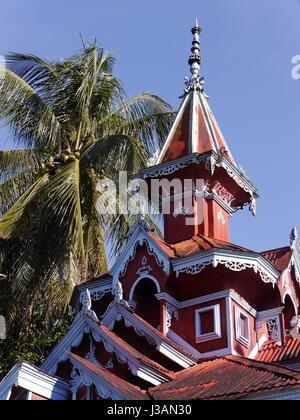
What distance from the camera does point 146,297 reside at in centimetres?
2259

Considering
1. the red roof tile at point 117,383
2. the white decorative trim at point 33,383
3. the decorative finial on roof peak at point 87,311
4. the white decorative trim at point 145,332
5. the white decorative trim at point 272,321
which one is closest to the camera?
the red roof tile at point 117,383

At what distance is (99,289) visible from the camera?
2309 cm

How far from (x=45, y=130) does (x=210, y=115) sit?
16.8 feet

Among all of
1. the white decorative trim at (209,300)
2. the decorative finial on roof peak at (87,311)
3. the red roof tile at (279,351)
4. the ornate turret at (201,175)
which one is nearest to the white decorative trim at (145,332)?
the decorative finial on roof peak at (87,311)

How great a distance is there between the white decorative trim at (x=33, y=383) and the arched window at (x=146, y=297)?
145 inches

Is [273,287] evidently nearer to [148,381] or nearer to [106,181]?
[148,381]

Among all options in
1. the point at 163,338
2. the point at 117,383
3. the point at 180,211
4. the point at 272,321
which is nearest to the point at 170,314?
the point at 163,338

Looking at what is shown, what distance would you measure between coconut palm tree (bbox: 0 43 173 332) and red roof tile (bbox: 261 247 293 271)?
4999 millimetres

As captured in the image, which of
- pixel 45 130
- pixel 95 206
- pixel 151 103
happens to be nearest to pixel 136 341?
pixel 95 206

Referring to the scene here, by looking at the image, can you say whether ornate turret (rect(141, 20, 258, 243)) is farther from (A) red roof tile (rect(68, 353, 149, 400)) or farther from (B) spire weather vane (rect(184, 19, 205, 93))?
(A) red roof tile (rect(68, 353, 149, 400))

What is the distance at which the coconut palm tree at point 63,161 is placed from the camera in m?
25.9

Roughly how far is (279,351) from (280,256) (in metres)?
2.80

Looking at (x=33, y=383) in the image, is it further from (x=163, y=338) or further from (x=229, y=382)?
(x=229, y=382)

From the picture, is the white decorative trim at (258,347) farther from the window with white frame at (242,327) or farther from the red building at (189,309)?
the window with white frame at (242,327)
